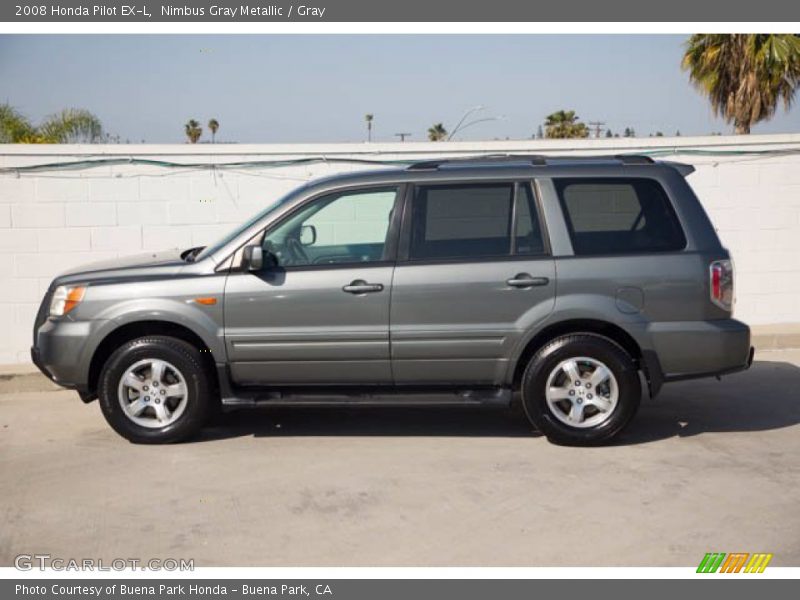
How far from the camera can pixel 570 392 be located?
22.3 ft

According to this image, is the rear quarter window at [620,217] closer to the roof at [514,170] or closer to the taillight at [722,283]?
the roof at [514,170]

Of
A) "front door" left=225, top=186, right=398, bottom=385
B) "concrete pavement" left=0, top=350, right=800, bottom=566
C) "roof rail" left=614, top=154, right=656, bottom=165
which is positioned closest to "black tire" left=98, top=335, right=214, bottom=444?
"concrete pavement" left=0, top=350, right=800, bottom=566

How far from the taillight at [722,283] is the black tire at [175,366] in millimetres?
3513

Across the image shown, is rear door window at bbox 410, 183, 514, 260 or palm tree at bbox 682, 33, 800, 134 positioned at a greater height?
palm tree at bbox 682, 33, 800, 134

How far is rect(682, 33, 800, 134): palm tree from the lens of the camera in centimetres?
2209

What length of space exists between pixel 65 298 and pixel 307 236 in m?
1.76

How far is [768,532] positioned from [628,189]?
8.77ft

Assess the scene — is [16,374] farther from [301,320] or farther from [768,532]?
[768,532]

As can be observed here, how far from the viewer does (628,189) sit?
6941 mm

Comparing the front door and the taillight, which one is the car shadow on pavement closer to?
the front door

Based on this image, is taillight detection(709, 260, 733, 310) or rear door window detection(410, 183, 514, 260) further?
rear door window detection(410, 183, 514, 260)

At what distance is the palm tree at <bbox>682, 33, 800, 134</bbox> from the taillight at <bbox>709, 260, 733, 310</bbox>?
16962 mm

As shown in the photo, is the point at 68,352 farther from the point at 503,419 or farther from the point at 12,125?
the point at 12,125

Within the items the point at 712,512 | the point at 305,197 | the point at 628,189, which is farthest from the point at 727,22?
the point at 712,512
